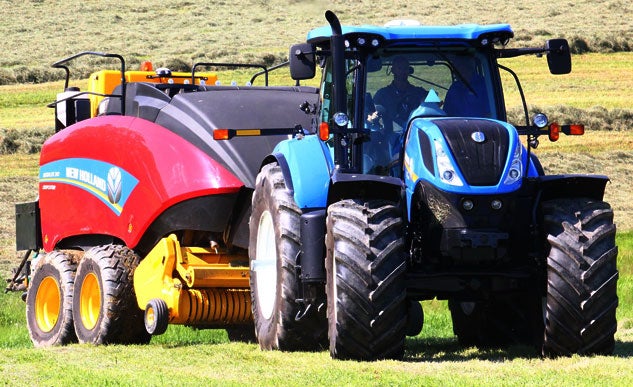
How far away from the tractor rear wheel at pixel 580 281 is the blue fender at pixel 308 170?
5.51 ft

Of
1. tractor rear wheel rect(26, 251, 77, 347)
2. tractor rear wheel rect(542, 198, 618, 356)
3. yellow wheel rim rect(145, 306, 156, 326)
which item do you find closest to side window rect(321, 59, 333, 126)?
tractor rear wheel rect(542, 198, 618, 356)

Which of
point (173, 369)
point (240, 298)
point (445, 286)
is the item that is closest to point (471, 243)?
point (445, 286)

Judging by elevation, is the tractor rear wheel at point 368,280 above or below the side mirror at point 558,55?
below

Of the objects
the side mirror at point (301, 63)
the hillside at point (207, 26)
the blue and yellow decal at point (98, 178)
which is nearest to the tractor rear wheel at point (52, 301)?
the blue and yellow decal at point (98, 178)

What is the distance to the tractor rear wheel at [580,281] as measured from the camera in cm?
829

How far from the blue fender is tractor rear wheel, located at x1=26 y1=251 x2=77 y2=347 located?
3.68 meters

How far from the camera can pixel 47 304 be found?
1322 cm

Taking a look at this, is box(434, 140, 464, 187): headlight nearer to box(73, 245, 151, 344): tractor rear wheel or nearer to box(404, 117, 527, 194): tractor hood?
box(404, 117, 527, 194): tractor hood

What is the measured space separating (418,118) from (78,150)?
4.86 meters

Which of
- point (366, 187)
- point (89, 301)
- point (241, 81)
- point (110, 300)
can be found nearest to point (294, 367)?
point (366, 187)

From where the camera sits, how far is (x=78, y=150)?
1283cm

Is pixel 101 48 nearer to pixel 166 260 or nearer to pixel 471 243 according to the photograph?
pixel 166 260

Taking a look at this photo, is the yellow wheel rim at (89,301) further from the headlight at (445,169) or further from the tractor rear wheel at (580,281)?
the tractor rear wheel at (580,281)

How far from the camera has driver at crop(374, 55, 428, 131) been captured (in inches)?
364
